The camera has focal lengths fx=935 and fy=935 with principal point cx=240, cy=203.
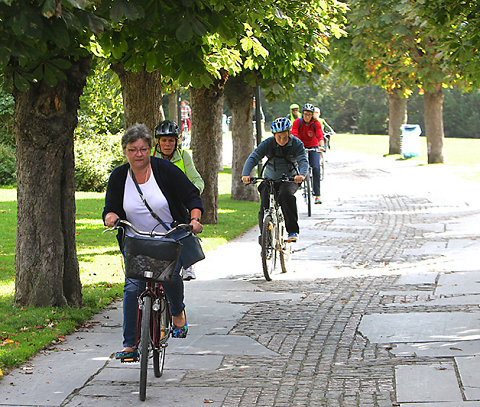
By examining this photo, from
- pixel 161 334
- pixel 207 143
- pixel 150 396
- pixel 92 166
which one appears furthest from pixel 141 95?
pixel 92 166

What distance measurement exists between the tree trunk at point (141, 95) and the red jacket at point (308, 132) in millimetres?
5674

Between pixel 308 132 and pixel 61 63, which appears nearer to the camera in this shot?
pixel 61 63

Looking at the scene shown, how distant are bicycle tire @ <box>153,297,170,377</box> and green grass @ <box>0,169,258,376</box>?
1.13 m

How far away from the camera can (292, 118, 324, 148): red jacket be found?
1878 cm

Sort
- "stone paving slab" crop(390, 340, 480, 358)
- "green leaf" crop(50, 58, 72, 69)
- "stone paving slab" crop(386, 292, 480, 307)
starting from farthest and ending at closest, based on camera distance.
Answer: "stone paving slab" crop(386, 292, 480, 307) < "green leaf" crop(50, 58, 72, 69) < "stone paving slab" crop(390, 340, 480, 358)

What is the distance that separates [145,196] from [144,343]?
3.51 feet

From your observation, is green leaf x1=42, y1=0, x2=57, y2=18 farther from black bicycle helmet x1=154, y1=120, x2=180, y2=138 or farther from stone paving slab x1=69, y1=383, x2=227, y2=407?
black bicycle helmet x1=154, y1=120, x2=180, y2=138

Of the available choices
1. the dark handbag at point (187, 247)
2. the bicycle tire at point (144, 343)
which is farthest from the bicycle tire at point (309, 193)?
the bicycle tire at point (144, 343)

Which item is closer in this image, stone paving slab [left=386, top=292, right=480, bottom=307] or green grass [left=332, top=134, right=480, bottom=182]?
stone paving slab [left=386, top=292, right=480, bottom=307]

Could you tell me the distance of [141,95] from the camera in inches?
535

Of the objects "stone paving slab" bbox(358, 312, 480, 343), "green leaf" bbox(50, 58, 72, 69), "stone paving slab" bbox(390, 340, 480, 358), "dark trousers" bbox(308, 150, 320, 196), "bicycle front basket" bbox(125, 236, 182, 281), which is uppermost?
"green leaf" bbox(50, 58, 72, 69)

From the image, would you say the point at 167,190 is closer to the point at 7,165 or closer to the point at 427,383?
the point at 427,383

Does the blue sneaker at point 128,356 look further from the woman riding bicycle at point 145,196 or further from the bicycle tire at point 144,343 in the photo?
the bicycle tire at point 144,343

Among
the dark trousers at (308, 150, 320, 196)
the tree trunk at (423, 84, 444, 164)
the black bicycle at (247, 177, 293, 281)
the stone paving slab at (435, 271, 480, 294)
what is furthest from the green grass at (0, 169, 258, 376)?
the tree trunk at (423, 84, 444, 164)
